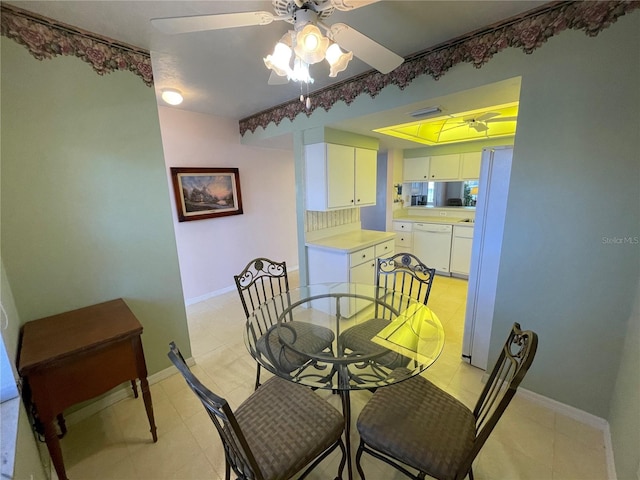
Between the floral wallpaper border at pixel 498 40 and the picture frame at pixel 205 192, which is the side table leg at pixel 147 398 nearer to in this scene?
the picture frame at pixel 205 192

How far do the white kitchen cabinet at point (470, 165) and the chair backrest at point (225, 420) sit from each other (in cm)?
433

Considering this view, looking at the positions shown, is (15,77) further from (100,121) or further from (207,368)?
(207,368)

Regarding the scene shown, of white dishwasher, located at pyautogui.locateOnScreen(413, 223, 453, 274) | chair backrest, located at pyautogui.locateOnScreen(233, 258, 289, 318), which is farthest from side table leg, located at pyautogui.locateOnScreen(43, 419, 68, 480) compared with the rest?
white dishwasher, located at pyautogui.locateOnScreen(413, 223, 453, 274)

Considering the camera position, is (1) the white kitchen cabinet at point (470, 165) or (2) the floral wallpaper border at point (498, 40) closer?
(2) the floral wallpaper border at point (498, 40)

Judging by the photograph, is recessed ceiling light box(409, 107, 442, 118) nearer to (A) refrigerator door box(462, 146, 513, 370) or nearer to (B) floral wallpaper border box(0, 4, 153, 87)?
(A) refrigerator door box(462, 146, 513, 370)

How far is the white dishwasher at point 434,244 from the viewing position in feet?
13.2

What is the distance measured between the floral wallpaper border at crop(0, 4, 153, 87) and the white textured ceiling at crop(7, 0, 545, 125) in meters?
0.05

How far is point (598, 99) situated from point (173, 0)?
89.5 inches

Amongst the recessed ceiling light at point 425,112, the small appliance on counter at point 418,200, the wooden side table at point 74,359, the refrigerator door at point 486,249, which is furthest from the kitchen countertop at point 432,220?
the wooden side table at point 74,359

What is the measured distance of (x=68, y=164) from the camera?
5.24 feet

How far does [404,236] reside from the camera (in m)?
4.45

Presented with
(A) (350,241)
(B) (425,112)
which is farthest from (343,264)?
(B) (425,112)

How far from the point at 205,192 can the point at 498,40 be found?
10.5ft

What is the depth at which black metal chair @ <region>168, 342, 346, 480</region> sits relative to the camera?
0.96 metres
